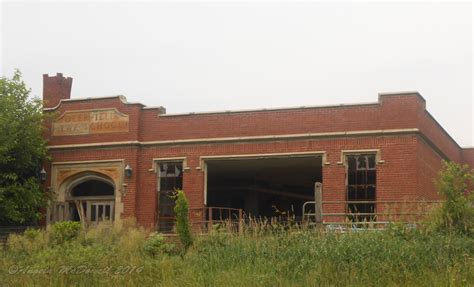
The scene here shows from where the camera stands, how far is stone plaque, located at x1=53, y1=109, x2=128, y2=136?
95.9ft

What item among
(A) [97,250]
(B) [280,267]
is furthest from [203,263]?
(A) [97,250]

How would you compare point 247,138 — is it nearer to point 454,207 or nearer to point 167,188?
point 167,188

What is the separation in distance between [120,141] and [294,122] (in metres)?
7.21

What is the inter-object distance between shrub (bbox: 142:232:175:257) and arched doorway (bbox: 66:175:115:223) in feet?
36.3

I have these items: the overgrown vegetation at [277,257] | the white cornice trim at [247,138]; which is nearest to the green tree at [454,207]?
the overgrown vegetation at [277,257]

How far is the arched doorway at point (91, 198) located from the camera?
29.6 m

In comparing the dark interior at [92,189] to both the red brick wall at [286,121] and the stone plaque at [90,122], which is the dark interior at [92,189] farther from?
the red brick wall at [286,121]

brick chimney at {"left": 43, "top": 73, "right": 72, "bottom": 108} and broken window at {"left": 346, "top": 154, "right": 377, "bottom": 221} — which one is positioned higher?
brick chimney at {"left": 43, "top": 73, "right": 72, "bottom": 108}

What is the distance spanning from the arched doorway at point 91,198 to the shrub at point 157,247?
36.3 ft

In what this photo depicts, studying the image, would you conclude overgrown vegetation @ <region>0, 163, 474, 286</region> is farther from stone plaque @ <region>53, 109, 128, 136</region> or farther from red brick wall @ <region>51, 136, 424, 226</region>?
stone plaque @ <region>53, 109, 128, 136</region>

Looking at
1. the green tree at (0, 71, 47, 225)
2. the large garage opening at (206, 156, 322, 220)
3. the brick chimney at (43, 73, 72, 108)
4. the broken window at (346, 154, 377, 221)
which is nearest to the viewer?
the broken window at (346, 154, 377, 221)

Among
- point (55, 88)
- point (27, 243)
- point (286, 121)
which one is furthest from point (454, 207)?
point (55, 88)

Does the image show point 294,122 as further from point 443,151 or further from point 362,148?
point 443,151

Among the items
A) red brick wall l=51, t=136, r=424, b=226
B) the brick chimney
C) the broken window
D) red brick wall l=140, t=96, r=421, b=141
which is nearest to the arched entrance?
red brick wall l=51, t=136, r=424, b=226
